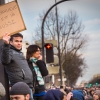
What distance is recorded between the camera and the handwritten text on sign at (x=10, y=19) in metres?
4.15

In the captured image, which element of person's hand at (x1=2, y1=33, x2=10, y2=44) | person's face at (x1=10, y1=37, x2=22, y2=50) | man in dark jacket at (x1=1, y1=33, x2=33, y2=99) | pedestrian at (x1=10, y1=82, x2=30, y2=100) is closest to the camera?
pedestrian at (x1=10, y1=82, x2=30, y2=100)

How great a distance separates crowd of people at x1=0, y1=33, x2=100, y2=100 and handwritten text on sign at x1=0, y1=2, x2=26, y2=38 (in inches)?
3.8

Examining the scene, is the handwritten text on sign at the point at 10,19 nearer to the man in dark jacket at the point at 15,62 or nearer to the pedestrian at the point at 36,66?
the man in dark jacket at the point at 15,62

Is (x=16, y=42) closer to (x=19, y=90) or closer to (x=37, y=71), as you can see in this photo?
(x=19, y=90)

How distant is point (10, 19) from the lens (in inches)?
164

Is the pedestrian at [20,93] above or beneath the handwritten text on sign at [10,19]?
beneath

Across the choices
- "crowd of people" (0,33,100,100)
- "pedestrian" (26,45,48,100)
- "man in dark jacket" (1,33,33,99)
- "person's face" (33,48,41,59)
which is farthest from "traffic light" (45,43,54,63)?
"man in dark jacket" (1,33,33,99)

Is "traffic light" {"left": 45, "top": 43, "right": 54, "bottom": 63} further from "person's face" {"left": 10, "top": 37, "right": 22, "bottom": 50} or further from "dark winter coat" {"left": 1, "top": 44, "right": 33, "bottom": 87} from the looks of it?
"person's face" {"left": 10, "top": 37, "right": 22, "bottom": 50}

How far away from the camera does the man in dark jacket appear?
14.0 feet

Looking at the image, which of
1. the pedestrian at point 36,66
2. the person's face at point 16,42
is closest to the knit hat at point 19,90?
the person's face at point 16,42

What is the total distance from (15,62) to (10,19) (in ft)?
1.95

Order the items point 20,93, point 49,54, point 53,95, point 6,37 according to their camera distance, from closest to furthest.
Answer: point 20,93 < point 6,37 < point 53,95 < point 49,54

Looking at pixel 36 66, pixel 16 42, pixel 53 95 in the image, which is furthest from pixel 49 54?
pixel 16 42

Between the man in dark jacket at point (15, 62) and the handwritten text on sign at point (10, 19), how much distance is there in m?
0.10
